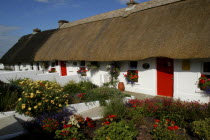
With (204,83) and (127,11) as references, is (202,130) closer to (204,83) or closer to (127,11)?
(204,83)

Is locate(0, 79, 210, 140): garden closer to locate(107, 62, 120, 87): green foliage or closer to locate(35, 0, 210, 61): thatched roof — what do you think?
locate(35, 0, 210, 61): thatched roof

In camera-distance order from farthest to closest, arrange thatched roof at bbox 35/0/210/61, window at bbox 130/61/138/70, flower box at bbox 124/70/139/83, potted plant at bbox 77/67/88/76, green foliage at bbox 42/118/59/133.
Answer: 1. potted plant at bbox 77/67/88/76
2. window at bbox 130/61/138/70
3. flower box at bbox 124/70/139/83
4. thatched roof at bbox 35/0/210/61
5. green foliage at bbox 42/118/59/133

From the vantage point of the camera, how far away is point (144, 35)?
8.45 metres

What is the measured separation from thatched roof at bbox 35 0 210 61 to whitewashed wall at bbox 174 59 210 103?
2.94ft

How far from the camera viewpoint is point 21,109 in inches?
198

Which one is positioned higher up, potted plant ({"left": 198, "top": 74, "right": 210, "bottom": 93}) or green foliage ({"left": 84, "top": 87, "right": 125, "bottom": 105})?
potted plant ({"left": 198, "top": 74, "right": 210, "bottom": 93})

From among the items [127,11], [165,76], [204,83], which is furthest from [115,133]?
[127,11]

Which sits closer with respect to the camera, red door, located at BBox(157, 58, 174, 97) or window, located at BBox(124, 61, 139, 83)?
red door, located at BBox(157, 58, 174, 97)

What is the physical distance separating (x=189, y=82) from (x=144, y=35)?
3.32m

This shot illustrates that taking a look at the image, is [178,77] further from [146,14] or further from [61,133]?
[61,133]

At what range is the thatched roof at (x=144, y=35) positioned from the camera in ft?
21.9

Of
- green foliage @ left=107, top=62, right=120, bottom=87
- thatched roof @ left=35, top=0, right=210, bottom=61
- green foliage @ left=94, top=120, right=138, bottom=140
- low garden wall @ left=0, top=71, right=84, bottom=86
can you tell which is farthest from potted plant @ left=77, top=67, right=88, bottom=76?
green foliage @ left=94, top=120, right=138, bottom=140

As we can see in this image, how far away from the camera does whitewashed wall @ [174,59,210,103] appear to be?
6795 millimetres

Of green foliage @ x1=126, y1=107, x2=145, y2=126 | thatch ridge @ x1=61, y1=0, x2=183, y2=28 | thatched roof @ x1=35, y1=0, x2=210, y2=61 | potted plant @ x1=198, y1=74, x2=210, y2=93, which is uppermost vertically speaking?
thatch ridge @ x1=61, y1=0, x2=183, y2=28
